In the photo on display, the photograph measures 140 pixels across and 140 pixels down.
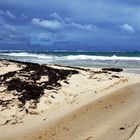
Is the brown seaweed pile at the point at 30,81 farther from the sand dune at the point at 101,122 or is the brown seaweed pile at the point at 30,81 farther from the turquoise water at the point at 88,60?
the turquoise water at the point at 88,60

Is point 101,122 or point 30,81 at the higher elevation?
point 30,81

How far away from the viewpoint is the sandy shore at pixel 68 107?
239 inches

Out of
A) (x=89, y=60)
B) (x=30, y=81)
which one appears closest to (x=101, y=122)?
(x=30, y=81)

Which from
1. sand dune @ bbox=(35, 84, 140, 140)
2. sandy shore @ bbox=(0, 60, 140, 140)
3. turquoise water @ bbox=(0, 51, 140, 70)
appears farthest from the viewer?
turquoise water @ bbox=(0, 51, 140, 70)

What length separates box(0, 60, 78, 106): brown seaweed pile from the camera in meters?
8.29

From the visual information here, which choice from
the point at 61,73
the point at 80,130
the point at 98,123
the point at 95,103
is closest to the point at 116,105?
the point at 95,103

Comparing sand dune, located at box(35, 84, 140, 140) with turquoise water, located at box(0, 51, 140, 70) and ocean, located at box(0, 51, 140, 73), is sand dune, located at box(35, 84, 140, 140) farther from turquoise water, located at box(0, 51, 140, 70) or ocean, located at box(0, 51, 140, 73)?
turquoise water, located at box(0, 51, 140, 70)

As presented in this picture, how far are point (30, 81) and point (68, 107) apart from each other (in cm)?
182

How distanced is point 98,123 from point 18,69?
4.88m

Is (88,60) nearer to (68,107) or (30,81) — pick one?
(30,81)

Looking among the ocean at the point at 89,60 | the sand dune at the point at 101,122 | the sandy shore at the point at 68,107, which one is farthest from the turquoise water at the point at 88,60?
the sand dune at the point at 101,122

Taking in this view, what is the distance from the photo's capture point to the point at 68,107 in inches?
314

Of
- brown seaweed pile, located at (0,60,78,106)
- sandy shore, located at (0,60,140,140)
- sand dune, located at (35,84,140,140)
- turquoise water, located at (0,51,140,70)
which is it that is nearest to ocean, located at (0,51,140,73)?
turquoise water, located at (0,51,140,70)

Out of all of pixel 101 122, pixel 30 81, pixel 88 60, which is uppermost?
pixel 30 81
